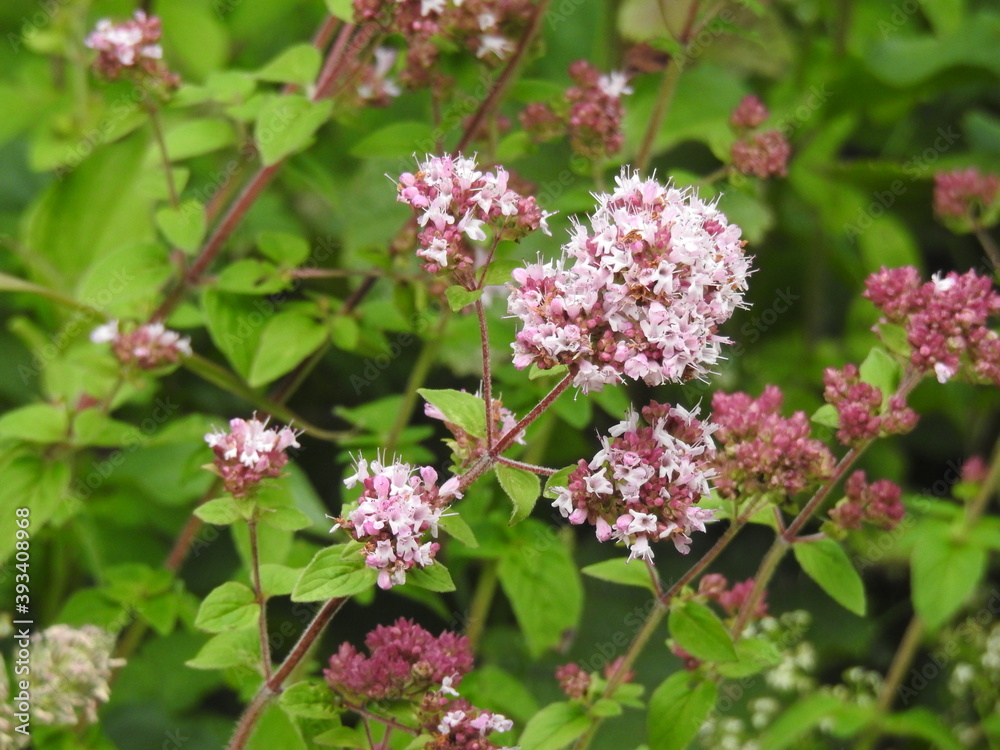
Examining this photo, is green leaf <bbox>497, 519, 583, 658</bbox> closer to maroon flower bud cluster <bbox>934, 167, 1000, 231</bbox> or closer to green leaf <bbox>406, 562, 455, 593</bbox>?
green leaf <bbox>406, 562, 455, 593</bbox>

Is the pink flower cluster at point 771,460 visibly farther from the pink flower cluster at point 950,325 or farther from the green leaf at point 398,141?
the green leaf at point 398,141

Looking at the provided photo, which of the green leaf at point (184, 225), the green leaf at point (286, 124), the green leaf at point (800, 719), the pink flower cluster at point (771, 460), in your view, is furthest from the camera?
the green leaf at point (800, 719)

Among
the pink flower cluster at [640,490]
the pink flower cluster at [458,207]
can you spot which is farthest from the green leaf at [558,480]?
the pink flower cluster at [458,207]

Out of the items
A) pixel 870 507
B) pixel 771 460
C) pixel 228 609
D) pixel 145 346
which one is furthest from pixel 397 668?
pixel 145 346

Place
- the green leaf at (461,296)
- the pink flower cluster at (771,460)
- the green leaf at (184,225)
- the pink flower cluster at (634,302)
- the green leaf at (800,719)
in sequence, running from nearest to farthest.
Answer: the pink flower cluster at (634,302) → the green leaf at (461,296) → the pink flower cluster at (771,460) → the green leaf at (184,225) → the green leaf at (800,719)

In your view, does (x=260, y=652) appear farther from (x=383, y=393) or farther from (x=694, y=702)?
(x=383, y=393)

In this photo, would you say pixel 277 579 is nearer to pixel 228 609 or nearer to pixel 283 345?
pixel 228 609

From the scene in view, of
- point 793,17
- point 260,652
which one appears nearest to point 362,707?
point 260,652
